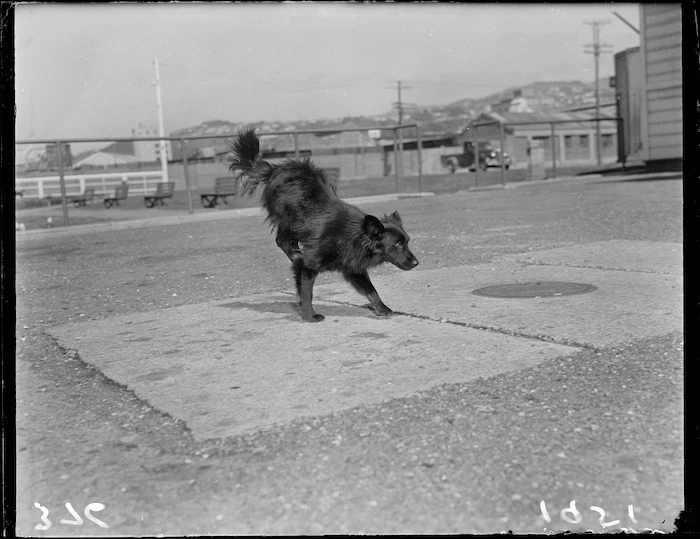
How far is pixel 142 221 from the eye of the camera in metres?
15.6

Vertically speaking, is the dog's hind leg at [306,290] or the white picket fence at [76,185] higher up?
the white picket fence at [76,185]

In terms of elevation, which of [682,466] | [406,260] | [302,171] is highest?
[302,171]

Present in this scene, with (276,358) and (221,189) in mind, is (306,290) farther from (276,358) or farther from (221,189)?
(221,189)

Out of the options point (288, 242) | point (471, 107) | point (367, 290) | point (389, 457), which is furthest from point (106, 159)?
point (471, 107)

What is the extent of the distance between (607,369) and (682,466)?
1.10m

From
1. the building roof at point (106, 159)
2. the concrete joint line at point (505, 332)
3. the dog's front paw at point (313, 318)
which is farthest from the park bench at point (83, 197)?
the concrete joint line at point (505, 332)

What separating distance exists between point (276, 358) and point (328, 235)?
124cm

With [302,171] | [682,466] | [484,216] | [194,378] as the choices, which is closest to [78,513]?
[194,378]

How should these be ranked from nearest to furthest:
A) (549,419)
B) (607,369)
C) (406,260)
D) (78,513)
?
1. (78,513)
2. (549,419)
3. (607,369)
4. (406,260)

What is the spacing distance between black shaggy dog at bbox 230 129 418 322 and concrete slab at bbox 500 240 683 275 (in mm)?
2294

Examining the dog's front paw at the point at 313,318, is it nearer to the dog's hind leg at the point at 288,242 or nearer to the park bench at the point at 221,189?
the dog's hind leg at the point at 288,242

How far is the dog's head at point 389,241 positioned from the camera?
496cm

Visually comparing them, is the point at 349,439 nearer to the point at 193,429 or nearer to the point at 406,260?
the point at 193,429

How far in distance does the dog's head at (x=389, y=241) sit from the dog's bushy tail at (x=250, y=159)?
1.25 meters
